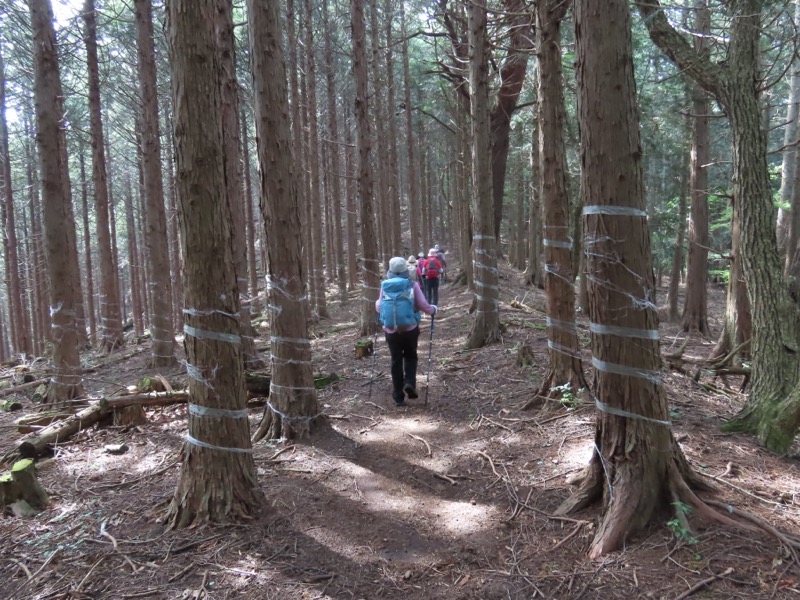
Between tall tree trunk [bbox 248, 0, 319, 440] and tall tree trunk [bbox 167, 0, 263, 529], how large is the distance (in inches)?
66.6

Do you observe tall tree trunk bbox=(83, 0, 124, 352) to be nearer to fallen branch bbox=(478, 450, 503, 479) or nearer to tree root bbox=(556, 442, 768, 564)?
fallen branch bbox=(478, 450, 503, 479)

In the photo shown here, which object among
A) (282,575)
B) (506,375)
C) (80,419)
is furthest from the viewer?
(506,375)

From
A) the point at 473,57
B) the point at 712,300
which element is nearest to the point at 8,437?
the point at 473,57

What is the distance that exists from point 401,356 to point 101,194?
1119cm

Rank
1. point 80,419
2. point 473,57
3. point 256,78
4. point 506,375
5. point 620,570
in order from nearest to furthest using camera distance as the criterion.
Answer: point 620,570, point 256,78, point 80,419, point 506,375, point 473,57

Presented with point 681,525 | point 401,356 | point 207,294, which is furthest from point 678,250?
point 207,294

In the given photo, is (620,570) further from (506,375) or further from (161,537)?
(506,375)

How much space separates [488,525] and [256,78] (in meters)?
5.09

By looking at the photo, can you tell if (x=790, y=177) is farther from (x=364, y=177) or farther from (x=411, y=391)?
(x=411, y=391)

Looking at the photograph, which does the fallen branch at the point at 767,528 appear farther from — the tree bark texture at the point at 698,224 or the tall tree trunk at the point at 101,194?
the tall tree trunk at the point at 101,194

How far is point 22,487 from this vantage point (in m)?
4.41

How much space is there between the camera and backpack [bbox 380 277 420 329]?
265 inches

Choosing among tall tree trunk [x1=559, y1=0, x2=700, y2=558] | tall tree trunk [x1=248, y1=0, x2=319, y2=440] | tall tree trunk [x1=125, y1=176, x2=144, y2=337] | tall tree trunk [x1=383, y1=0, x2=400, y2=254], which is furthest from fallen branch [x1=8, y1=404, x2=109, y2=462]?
tall tree trunk [x1=383, y1=0, x2=400, y2=254]

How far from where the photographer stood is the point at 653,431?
345 centimetres
